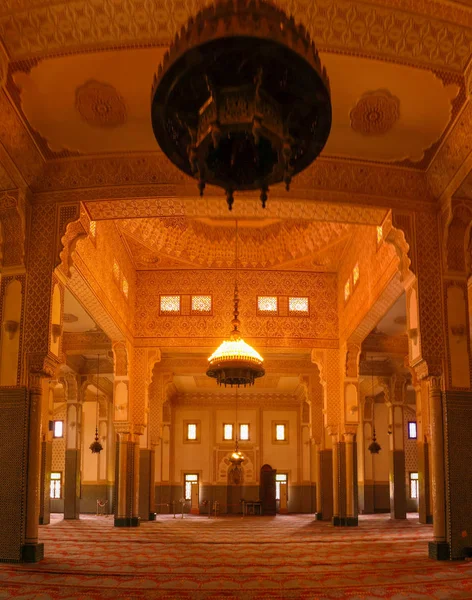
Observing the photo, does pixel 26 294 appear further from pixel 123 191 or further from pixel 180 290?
pixel 180 290

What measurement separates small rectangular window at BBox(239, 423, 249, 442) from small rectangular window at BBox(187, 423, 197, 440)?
4.85 feet


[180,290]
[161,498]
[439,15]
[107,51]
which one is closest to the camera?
[439,15]

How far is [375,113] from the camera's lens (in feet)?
24.7

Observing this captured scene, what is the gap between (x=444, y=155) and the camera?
26.3 ft

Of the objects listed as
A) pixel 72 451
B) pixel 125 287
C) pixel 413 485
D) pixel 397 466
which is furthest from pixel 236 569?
pixel 413 485

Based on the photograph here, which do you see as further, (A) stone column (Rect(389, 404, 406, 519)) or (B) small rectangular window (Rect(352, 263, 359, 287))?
(A) stone column (Rect(389, 404, 406, 519))

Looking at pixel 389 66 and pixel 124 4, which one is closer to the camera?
pixel 124 4

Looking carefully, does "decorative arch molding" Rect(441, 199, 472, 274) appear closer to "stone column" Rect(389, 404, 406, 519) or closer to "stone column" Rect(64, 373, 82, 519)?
"stone column" Rect(389, 404, 406, 519)

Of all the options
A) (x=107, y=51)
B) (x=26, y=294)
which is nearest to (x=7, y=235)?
(x=26, y=294)

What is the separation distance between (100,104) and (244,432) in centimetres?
1732

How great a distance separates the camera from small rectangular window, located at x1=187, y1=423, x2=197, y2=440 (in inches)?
918

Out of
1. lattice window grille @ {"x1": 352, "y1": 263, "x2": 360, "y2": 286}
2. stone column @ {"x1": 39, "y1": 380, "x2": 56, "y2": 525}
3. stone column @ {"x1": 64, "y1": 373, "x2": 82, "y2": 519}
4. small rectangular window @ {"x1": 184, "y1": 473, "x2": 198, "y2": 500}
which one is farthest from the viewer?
small rectangular window @ {"x1": 184, "y1": 473, "x2": 198, "y2": 500}

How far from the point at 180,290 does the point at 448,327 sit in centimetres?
715

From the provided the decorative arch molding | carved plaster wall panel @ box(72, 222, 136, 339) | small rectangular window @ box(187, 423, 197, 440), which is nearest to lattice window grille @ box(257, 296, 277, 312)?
carved plaster wall panel @ box(72, 222, 136, 339)
